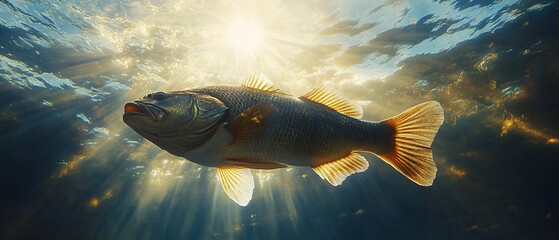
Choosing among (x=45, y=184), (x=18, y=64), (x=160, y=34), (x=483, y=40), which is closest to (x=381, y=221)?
(x=483, y=40)

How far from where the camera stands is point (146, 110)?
190 cm

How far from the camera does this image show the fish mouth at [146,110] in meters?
1.89

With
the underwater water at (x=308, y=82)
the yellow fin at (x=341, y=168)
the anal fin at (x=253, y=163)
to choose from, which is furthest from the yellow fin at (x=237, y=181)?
the underwater water at (x=308, y=82)

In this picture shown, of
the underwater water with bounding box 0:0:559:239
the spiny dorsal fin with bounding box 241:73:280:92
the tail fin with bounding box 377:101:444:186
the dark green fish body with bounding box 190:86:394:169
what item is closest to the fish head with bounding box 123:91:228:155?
the dark green fish body with bounding box 190:86:394:169

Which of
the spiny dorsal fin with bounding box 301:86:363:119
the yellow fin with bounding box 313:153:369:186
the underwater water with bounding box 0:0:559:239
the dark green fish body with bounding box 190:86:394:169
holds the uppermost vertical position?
the underwater water with bounding box 0:0:559:239

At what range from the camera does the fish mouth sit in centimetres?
189

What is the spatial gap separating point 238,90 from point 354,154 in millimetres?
1048

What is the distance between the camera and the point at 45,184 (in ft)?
46.8

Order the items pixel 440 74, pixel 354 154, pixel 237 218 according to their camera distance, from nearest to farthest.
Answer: pixel 354 154, pixel 440 74, pixel 237 218

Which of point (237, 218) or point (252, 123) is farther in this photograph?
point (237, 218)

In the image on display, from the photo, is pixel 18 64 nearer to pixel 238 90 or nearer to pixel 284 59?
pixel 284 59

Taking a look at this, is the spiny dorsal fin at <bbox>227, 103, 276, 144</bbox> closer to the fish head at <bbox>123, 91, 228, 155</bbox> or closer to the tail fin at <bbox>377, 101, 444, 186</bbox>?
the fish head at <bbox>123, 91, 228, 155</bbox>

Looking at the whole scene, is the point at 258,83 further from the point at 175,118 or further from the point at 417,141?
the point at 417,141

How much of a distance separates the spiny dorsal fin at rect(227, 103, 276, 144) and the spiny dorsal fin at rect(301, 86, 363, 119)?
2.07ft
